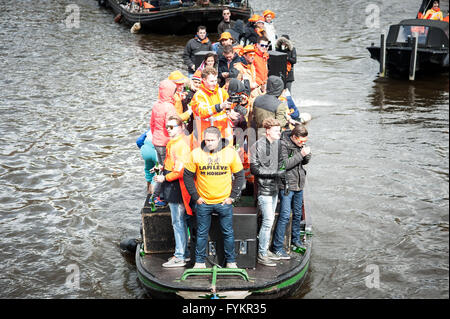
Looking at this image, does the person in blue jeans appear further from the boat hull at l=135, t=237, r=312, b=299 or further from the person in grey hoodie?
the person in grey hoodie

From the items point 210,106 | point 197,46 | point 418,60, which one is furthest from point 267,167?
point 418,60

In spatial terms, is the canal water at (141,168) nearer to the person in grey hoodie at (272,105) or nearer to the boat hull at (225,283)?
the boat hull at (225,283)

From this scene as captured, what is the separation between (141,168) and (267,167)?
5.57 m

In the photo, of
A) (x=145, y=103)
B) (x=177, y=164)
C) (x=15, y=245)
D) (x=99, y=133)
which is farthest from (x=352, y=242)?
(x=145, y=103)

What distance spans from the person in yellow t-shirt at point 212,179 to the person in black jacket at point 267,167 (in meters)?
0.31

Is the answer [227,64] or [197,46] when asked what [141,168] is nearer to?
[197,46]

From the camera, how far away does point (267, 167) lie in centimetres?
650

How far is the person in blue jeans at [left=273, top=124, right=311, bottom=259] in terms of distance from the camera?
6.63 m

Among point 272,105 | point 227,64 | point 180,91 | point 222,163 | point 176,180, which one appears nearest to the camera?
point 222,163

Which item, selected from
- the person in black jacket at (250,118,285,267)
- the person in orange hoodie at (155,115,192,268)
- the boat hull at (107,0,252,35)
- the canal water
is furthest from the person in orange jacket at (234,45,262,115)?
the boat hull at (107,0,252,35)

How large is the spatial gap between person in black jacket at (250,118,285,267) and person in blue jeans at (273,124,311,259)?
0.42ft

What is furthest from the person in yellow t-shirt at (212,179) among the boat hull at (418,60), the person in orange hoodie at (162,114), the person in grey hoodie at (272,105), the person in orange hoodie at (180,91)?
the boat hull at (418,60)

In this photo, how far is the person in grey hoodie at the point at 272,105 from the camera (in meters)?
7.46

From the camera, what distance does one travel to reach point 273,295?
6500 millimetres
